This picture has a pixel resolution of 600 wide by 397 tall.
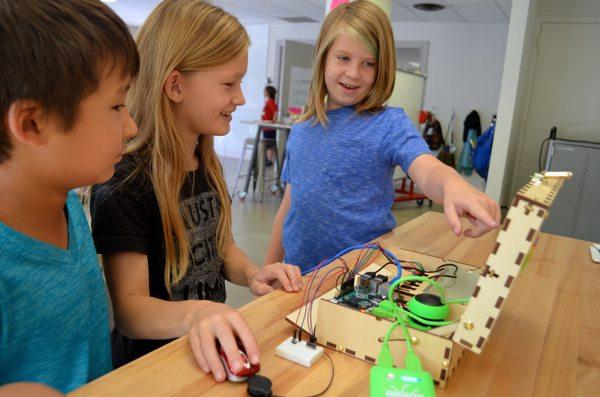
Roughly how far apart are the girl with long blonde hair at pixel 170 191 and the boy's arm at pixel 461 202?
325 mm

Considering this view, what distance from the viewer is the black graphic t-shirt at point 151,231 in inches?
32.9

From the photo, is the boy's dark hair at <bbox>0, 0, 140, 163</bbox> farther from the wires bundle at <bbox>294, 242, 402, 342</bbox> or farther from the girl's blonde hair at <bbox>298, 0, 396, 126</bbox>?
the girl's blonde hair at <bbox>298, 0, 396, 126</bbox>

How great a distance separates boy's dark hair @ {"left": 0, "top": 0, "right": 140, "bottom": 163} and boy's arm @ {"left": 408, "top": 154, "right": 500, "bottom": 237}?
55cm

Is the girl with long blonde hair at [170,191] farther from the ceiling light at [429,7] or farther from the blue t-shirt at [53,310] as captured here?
the ceiling light at [429,7]

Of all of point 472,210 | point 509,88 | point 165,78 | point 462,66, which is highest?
point 462,66

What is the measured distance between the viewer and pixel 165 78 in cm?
90

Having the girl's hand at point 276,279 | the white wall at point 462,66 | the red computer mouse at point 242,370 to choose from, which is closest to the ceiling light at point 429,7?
the white wall at point 462,66

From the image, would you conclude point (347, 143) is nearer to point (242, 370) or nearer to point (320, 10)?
point (242, 370)

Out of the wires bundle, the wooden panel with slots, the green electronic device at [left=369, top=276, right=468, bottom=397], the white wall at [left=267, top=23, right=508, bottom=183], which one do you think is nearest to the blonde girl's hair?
the wires bundle

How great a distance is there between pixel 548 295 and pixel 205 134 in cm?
84

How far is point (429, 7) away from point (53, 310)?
20.0 ft

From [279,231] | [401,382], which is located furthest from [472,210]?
[279,231]

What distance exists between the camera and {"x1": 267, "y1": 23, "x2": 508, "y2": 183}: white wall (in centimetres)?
631

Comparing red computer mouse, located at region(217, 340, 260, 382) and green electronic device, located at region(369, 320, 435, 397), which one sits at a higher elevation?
green electronic device, located at region(369, 320, 435, 397)
